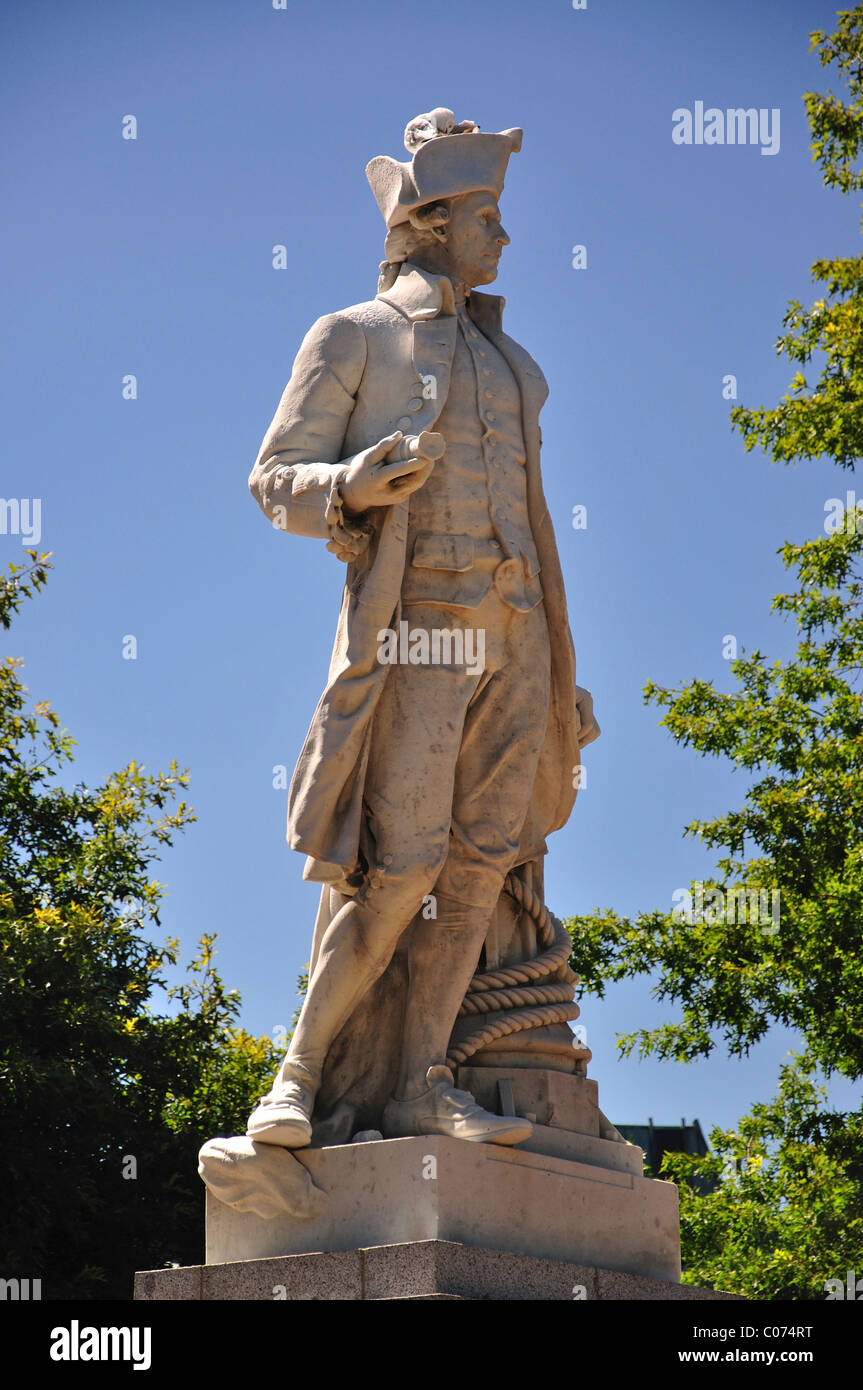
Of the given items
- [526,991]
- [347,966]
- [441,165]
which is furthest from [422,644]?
[441,165]

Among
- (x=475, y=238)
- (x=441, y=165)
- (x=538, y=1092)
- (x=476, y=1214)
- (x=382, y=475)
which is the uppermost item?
(x=441, y=165)

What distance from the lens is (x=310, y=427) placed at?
7.74m

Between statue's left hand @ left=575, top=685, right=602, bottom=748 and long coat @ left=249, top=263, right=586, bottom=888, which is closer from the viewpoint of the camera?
long coat @ left=249, top=263, right=586, bottom=888

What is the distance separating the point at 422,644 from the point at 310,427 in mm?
1007

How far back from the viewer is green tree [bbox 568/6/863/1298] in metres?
15.6

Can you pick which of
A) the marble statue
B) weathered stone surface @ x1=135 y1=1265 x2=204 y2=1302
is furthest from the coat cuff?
weathered stone surface @ x1=135 y1=1265 x2=204 y2=1302

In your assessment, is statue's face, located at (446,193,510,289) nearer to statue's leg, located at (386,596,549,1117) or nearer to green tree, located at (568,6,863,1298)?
statue's leg, located at (386,596,549,1117)

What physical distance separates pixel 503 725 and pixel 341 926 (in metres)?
1.11

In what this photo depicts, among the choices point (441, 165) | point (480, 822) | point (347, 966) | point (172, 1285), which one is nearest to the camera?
point (172, 1285)

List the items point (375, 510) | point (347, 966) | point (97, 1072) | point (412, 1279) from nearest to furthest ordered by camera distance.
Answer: point (412, 1279) → point (347, 966) → point (375, 510) → point (97, 1072)

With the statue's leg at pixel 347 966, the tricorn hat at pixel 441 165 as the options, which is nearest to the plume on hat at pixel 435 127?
the tricorn hat at pixel 441 165

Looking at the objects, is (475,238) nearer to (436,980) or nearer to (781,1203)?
(436,980)

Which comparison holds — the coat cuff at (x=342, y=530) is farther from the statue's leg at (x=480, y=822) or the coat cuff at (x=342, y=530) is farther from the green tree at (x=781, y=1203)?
the green tree at (x=781, y=1203)
